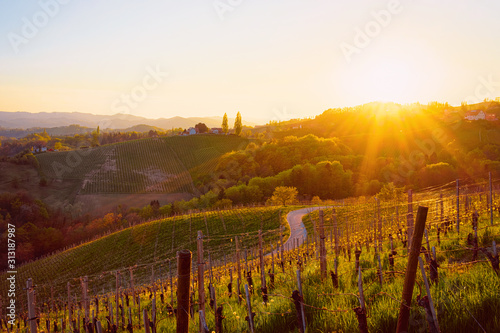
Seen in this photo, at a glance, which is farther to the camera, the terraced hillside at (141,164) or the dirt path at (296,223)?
the terraced hillside at (141,164)

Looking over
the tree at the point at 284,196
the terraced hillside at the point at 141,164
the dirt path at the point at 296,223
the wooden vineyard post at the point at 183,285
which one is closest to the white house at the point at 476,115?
the terraced hillside at the point at 141,164

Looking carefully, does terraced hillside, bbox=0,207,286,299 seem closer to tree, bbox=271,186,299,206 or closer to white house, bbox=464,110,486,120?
tree, bbox=271,186,299,206

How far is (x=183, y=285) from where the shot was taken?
12.5ft

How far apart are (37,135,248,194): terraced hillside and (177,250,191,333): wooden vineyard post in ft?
250

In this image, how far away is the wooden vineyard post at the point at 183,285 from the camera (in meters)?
3.71

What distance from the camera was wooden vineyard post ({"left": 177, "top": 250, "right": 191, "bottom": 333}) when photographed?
146 inches

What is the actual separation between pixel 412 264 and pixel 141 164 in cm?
9622

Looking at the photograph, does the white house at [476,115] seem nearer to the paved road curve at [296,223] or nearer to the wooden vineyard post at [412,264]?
the paved road curve at [296,223]

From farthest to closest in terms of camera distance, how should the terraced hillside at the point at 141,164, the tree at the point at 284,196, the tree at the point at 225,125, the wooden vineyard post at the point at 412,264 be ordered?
the tree at the point at 225,125
the terraced hillside at the point at 141,164
the tree at the point at 284,196
the wooden vineyard post at the point at 412,264

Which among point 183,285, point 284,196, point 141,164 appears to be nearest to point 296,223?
point 284,196

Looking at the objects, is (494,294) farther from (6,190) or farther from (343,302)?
(6,190)

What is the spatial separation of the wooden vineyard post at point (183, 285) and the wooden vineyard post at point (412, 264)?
7.79 feet

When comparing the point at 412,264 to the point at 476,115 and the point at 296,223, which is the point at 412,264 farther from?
the point at 476,115

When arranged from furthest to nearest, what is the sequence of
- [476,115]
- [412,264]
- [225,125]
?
[225,125] → [476,115] → [412,264]
